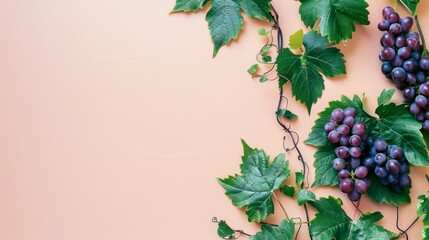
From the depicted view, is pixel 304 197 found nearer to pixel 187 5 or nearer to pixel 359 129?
pixel 359 129

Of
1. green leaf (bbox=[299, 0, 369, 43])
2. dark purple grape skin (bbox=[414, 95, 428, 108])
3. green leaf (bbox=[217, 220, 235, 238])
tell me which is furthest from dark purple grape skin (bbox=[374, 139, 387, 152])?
green leaf (bbox=[217, 220, 235, 238])

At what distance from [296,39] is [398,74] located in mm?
220

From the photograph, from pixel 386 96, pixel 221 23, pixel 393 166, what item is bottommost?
pixel 393 166

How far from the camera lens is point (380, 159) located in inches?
40.1

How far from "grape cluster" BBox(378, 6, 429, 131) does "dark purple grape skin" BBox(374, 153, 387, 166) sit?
12 cm

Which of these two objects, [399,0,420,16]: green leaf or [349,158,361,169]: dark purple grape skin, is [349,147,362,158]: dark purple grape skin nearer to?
[349,158,361,169]: dark purple grape skin

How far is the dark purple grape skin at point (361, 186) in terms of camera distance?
1021 millimetres

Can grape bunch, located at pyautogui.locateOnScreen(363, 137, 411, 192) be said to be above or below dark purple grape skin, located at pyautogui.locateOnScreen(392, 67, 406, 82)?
below

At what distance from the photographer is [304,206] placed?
107 cm

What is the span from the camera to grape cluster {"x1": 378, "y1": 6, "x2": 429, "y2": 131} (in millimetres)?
1058

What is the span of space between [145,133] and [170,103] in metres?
0.08

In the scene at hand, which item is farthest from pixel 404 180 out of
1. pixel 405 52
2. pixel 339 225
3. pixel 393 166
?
pixel 405 52

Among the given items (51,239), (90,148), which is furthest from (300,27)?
(51,239)

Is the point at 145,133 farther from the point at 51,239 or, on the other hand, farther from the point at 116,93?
the point at 51,239
